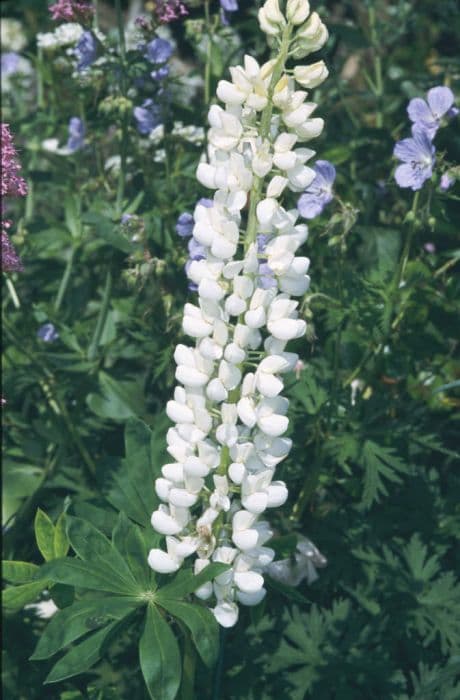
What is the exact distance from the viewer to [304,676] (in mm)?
2086

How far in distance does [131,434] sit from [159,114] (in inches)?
49.2

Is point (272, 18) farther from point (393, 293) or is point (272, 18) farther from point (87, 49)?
point (87, 49)

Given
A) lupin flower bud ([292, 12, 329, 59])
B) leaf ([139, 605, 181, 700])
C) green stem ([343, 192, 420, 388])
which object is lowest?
leaf ([139, 605, 181, 700])

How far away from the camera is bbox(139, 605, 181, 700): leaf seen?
1476 millimetres

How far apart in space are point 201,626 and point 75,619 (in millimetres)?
218

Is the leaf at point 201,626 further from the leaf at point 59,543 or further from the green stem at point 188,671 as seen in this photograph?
the leaf at point 59,543

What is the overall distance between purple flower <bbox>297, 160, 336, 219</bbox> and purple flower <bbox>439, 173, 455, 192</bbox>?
266mm

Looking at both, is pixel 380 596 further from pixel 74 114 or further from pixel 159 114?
pixel 74 114

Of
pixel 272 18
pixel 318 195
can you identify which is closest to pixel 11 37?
pixel 318 195

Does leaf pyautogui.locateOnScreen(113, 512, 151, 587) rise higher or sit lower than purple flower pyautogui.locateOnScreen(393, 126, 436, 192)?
lower

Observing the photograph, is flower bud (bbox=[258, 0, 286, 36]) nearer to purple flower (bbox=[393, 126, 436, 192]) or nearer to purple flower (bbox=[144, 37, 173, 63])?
purple flower (bbox=[393, 126, 436, 192])

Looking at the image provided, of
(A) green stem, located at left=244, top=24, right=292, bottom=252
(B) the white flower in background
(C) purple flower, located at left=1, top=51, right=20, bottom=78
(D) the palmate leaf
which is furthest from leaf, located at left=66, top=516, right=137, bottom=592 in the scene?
(B) the white flower in background

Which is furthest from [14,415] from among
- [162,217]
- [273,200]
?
[273,200]

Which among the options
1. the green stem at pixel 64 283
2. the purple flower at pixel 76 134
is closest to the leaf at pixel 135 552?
the green stem at pixel 64 283
